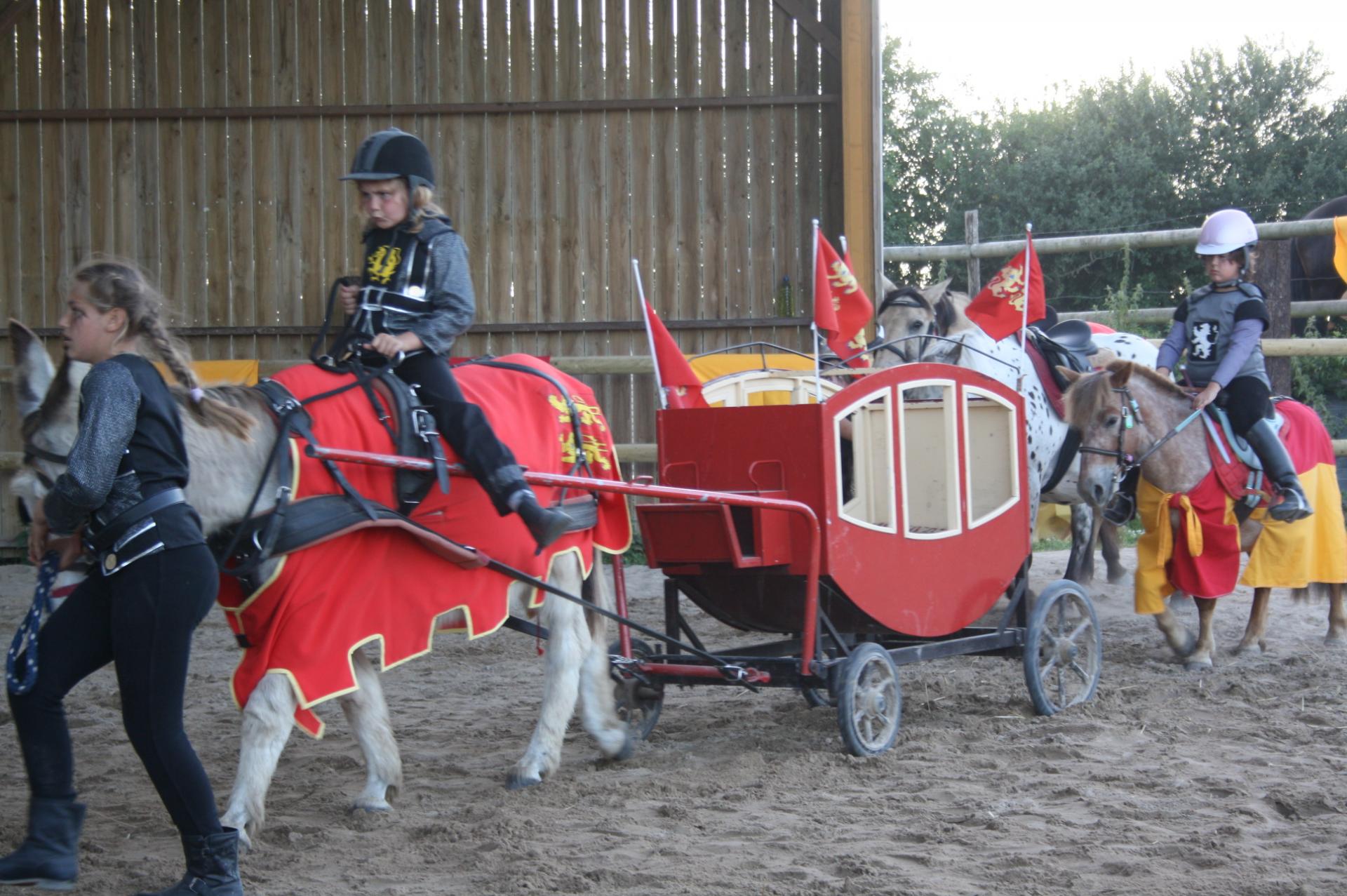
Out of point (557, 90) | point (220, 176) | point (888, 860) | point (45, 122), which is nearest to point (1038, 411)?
point (888, 860)

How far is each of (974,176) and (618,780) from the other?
85.1 feet

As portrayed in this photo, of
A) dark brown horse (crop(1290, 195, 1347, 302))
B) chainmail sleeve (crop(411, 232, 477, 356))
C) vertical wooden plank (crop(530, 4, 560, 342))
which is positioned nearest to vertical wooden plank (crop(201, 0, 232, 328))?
vertical wooden plank (crop(530, 4, 560, 342))

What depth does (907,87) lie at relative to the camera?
3278 cm

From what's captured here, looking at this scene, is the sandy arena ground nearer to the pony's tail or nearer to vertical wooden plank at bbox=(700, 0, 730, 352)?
the pony's tail

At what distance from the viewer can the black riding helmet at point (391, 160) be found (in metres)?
4.30

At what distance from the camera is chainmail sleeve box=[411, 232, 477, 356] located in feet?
14.2

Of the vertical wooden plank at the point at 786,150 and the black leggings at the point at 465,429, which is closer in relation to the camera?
the black leggings at the point at 465,429

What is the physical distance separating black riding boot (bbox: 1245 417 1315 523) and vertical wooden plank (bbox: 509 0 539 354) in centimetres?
658

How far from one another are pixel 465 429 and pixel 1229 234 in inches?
176

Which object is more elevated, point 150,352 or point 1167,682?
point 150,352

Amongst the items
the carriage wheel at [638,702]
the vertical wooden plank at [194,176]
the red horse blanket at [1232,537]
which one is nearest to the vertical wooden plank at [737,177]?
the vertical wooden plank at [194,176]

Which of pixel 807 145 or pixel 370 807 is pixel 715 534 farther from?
pixel 807 145

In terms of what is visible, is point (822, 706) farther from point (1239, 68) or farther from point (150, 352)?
point (1239, 68)

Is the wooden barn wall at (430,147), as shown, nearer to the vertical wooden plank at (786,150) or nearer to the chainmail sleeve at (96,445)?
the vertical wooden plank at (786,150)
